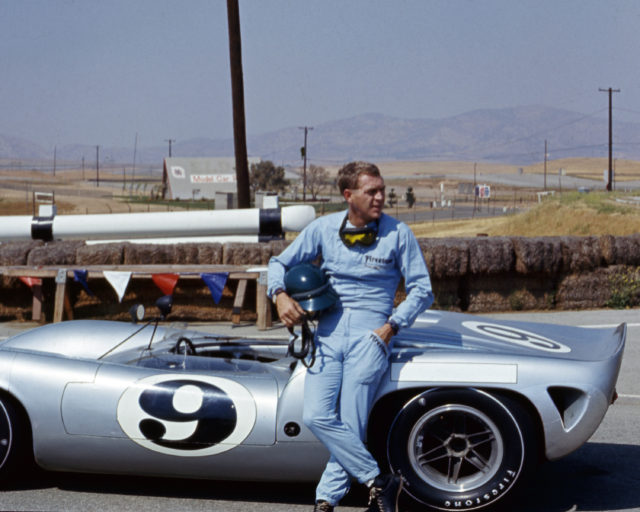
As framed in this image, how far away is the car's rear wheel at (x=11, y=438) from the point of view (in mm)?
4492

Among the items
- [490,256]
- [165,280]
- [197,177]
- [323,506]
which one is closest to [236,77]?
[165,280]

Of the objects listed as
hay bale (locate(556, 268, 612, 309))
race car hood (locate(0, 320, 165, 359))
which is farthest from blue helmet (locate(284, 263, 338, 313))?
hay bale (locate(556, 268, 612, 309))

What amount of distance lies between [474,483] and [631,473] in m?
1.27

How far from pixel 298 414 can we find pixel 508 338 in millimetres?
1297

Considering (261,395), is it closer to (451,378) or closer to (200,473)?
(200,473)

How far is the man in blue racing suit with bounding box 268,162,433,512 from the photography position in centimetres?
398

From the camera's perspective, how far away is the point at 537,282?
11430 mm

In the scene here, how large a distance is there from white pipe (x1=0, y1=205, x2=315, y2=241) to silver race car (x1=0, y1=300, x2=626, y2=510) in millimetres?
8243

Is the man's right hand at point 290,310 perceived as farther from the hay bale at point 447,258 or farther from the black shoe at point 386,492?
the hay bale at point 447,258

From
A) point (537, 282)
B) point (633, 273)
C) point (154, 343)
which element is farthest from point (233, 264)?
point (154, 343)

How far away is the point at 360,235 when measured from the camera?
13.7ft

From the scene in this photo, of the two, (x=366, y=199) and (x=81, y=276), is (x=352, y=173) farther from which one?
(x=81, y=276)

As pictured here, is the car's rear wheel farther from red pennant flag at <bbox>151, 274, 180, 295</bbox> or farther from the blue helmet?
red pennant flag at <bbox>151, 274, 180, 295</bbox>

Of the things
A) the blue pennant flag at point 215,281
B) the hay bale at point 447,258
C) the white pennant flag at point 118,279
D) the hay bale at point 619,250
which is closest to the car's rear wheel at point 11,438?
the white pennant flag at point 118,279
